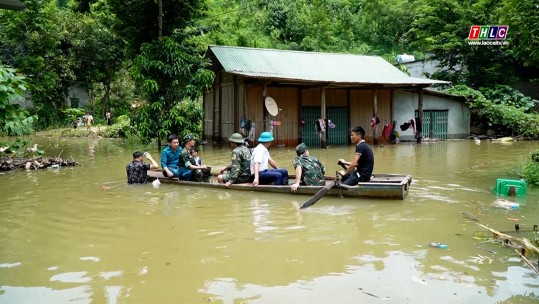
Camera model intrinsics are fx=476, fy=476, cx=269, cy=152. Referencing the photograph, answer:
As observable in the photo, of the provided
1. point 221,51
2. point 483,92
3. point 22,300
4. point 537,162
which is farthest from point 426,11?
point 22,300

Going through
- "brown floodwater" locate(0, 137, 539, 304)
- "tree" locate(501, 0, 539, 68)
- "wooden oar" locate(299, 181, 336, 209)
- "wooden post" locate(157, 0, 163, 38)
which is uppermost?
"wooden post" locate(157, 0, 163, 38)

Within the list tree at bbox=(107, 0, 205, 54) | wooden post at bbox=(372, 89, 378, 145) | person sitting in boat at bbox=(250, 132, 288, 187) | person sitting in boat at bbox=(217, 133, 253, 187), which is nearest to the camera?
person sitting in boat at bbox=(250, 132, 288, 187)

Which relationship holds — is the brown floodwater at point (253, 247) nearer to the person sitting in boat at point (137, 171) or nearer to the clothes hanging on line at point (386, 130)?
the person sitting in boat at point (137, 171)

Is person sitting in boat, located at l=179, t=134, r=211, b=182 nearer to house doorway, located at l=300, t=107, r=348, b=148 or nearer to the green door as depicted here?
house doorway, located at l=300, t=107, r=348, b=148

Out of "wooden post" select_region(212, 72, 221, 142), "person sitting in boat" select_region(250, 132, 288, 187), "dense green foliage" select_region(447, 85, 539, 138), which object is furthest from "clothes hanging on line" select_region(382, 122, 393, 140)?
"person sitting in boat" select_region(250, 132, 288, 187)

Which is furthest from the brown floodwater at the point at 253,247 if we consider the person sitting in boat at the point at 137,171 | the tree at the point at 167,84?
the tree at the point at 167,84

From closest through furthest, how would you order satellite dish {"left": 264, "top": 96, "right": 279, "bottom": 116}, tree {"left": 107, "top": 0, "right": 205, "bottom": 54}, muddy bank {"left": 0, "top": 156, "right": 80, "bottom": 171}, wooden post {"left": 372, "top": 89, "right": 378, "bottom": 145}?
1. muddy bank {"left": 0, "top": 156, "right": 80, "bottom": 171}
2. tree {"left": 107, "top": 0, "right": 205, "bottom": 54}
3. satellite dish {"left": 264, "top": 96, "right": 279, "bottom": 116}
4. wooden post {"left": 372, "top": 89, "right": 378, "bottom": 145}

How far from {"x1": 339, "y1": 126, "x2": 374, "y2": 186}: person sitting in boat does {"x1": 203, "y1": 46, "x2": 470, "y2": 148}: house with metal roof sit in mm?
9607

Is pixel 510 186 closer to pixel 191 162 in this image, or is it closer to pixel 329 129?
pixel 191 162

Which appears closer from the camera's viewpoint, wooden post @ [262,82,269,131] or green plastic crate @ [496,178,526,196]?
green plastic crate @ [496,178,526,196]

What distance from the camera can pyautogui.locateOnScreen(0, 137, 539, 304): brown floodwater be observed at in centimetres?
462

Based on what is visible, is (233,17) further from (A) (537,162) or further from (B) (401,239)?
A: (B) (401,239)

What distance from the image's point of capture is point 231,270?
5211mm

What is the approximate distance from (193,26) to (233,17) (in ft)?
86.5
